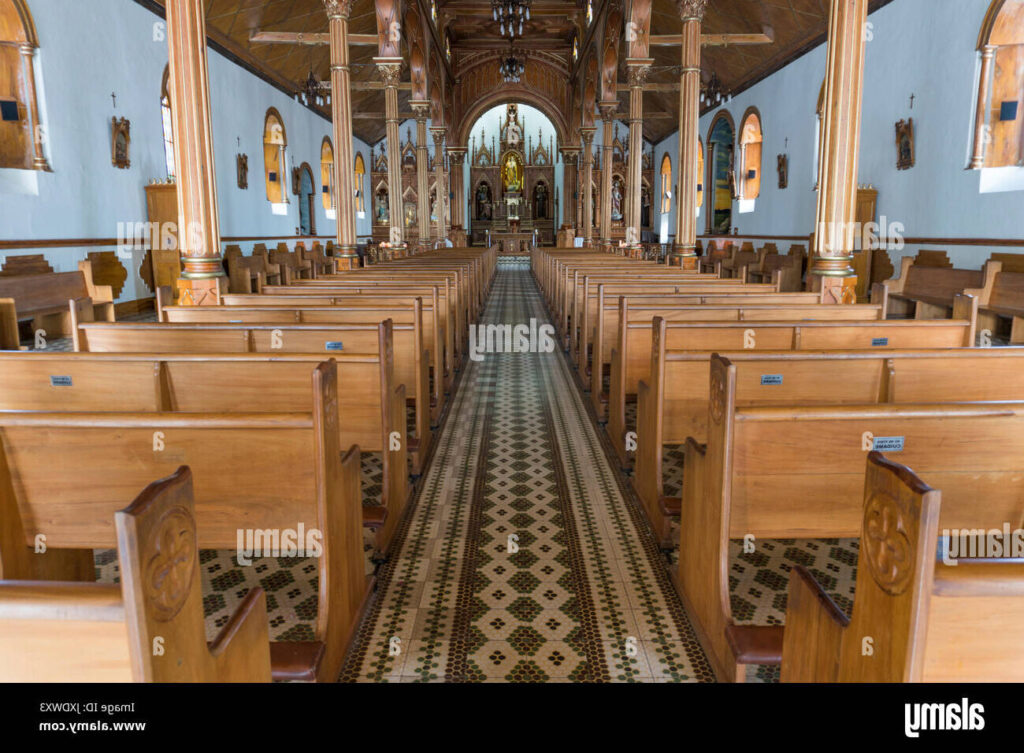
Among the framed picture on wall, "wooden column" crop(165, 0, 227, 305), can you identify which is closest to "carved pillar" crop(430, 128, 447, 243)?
the framed picture on wall

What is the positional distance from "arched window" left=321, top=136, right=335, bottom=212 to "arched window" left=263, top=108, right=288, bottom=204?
396cm

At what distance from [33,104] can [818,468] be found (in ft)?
33.7

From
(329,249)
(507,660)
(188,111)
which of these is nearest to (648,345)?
(507,660)

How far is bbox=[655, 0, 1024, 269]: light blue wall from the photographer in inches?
354

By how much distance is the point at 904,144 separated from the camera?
10.6 meters

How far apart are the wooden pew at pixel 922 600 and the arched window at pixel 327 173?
22.6 m

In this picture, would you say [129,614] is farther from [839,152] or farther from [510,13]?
[510,13]

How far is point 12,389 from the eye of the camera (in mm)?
2844

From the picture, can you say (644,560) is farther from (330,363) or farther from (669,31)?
(669,31)

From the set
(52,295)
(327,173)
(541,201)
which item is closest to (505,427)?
(52,295)

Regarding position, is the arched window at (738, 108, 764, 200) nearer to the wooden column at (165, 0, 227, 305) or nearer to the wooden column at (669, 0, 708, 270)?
the wooden column at (669, 0, 708, 270)

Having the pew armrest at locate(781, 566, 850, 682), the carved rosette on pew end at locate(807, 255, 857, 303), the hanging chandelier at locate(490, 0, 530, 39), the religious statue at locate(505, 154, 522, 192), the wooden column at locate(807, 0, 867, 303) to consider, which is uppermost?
the hanging chandelier at locate(490, 0, 530, 39)
